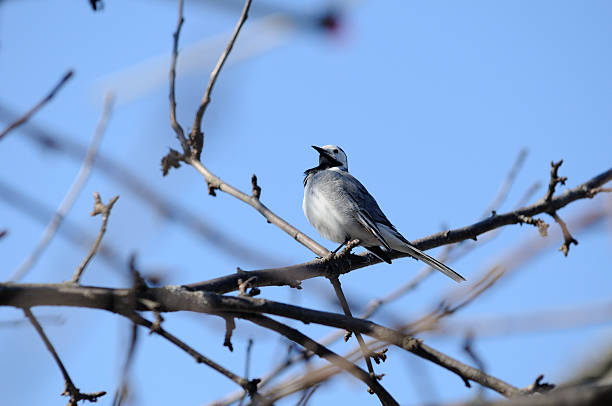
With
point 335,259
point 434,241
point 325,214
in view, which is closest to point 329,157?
point 325,214

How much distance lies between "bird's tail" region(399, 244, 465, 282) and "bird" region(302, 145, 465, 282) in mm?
225

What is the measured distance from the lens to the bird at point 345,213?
23.0 feet

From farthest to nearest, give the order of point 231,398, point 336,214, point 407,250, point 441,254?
point 336,214, point 407,250, point 441,254, point 231,398

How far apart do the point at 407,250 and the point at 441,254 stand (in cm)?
74

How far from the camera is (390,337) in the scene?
2.39m

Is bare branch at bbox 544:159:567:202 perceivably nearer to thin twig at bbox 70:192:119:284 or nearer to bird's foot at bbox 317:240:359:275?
bird's foot at bbox 317:240:359:275

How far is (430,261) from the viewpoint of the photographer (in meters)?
6.07

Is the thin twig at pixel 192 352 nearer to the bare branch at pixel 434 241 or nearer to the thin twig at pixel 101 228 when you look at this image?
the thin twig at pixel 101 228

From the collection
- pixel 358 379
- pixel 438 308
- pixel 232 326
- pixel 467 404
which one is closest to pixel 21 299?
pixel 232 326

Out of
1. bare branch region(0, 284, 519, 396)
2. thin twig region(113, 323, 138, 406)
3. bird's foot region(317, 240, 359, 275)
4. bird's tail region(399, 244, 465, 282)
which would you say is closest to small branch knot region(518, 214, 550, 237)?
bird's tail region(399, 244, 465, 282)

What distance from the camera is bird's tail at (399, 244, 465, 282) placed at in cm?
593

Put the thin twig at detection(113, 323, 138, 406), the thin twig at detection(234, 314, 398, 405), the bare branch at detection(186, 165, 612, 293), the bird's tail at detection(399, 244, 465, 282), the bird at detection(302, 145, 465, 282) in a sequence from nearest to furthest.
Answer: the thin twig at detection(113, 323, 138, 406), the thin twig at detection(234, 314, 398, 405), the bare branch at detection(186, 165, 612, 293), the bird's tail at detection(399, 244, 465, 282), the bird at detection(302, 145, 465, 282)

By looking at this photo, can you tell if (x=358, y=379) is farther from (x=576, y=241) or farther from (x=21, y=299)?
(x=576, y=241)

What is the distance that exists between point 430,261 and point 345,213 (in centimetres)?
162
